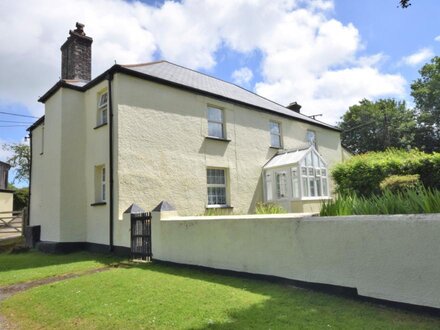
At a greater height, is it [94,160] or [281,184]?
[94,160]

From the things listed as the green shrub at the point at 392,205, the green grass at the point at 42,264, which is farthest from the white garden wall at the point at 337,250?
the green grass at the point at 42,264

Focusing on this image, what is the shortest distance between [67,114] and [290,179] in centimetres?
1038

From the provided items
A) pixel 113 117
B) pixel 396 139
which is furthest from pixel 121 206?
pixel 396 139

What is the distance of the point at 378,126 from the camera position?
45719 millimetres

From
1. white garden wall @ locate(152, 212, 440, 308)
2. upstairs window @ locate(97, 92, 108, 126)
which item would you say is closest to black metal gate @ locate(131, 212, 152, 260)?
white garden wall @ locate(152, 212, 440, 308)

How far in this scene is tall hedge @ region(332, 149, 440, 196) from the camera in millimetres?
13539

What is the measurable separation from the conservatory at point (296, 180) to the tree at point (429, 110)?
3358 centimetres

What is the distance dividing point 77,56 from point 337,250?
15.1 m

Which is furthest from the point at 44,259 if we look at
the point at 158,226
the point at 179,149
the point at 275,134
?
the point at 275,134

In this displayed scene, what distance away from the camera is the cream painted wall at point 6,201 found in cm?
3263

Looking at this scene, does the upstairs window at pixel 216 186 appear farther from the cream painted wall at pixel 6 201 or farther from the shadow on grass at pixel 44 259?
the cream painted wall at pixel 6 201

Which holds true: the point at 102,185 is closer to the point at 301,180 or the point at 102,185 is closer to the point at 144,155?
the point at 144,155

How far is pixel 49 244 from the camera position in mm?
12922

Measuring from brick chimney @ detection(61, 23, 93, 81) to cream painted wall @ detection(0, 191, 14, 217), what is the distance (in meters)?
22.2
